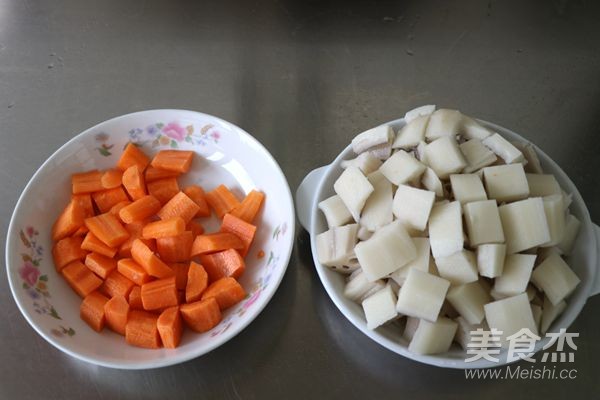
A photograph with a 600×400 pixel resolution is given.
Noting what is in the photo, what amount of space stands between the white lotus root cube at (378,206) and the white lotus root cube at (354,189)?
0.01 meters

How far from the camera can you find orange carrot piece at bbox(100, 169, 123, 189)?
4.09ft

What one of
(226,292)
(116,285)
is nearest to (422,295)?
(226,292)

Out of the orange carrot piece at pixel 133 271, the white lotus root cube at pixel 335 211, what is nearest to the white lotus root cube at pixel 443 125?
the white lotus root cube at pixel 335 211

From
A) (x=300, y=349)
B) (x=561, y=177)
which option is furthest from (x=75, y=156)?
(x=561, y=177)

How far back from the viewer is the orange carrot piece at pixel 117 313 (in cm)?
108

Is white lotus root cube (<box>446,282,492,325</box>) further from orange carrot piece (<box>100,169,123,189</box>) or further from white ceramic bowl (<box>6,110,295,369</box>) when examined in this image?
orange carrot piece (<box>100,169,123,189</box>)

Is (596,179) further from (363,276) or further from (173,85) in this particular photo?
(173,85)

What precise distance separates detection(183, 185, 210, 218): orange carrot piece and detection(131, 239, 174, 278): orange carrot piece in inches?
6.6

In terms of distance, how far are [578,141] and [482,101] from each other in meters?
0.28

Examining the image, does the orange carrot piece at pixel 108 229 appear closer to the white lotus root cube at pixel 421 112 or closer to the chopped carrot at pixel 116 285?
the chopped carrot at pixel 116 285

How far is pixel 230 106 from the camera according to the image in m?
1.55

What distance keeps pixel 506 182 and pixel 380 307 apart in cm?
33

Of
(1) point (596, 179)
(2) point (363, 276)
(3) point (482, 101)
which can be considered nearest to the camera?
(2) point (363, 276)

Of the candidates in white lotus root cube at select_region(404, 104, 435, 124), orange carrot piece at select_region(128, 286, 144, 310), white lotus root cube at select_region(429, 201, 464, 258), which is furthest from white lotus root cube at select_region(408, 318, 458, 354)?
orange carrot piece at select_region(128, 286, 144, 310)
